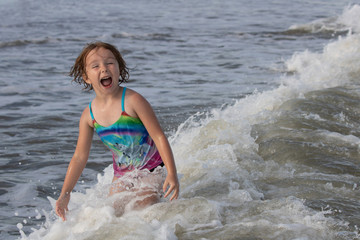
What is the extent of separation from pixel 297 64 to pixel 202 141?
6.66 meters

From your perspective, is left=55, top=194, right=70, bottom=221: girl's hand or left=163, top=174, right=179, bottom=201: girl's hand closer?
left=163, top=174, right=179, bottom=201: girl's hand

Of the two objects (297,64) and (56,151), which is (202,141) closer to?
(56,151)

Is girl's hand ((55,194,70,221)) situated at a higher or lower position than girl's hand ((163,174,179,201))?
lower

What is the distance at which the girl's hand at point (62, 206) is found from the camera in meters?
3.92

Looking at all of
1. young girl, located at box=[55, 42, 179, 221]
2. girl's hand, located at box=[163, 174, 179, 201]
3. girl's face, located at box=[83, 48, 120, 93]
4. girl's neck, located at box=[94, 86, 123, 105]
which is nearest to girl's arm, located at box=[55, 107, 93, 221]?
young girl, located at box=[55, 42, 179, 221]

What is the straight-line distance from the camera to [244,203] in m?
4.02

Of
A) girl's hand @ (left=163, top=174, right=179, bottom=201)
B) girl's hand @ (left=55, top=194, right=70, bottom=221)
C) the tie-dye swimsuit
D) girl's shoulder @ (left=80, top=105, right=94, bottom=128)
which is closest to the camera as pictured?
girl's hand @ (left=163, top=174, right=179, bottom=201)

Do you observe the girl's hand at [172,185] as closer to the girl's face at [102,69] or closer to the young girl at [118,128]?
the young girl at [118,128]

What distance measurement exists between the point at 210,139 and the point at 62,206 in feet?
6.73

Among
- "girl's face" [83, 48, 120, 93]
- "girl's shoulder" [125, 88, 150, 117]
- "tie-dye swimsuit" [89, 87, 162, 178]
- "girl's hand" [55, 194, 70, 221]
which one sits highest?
"girl's face" [83, 48, 120, 93]

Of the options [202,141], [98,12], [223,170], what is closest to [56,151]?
[202,141]

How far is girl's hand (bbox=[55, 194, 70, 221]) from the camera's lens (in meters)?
3.92

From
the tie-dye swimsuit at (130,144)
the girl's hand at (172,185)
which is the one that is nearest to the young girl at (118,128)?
the tie-dye swimsuit at (130,144)

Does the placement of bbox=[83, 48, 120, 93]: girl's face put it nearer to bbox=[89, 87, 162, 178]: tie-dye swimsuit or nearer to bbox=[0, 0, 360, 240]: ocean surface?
bbox=[89, 87, 162, 178]: tie-dye swimsuit
